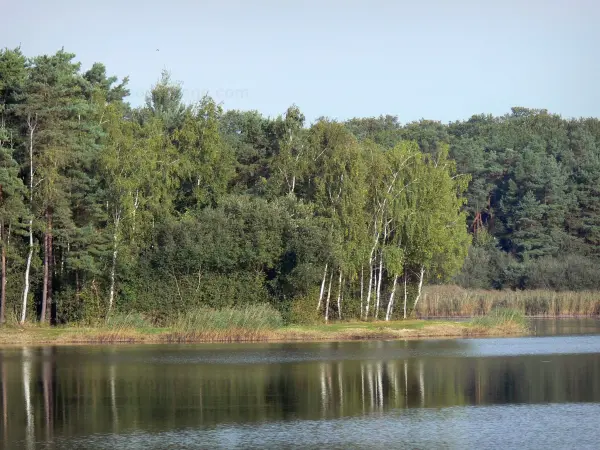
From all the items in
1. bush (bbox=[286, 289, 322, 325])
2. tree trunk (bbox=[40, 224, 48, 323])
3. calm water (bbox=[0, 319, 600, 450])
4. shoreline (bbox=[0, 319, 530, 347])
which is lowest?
calm water (bbox=[0, 319, 600, 450])

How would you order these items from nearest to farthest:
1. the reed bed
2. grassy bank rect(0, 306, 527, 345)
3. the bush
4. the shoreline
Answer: the shoreline < grassy bank rect(0, 306, 527, 345) < the reed bed < the bush

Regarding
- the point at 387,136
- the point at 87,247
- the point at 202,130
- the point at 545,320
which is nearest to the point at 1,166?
the point at 87,247

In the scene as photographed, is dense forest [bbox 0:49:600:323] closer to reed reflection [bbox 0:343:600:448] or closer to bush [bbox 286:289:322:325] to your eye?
bush [bbox 286:289:322:325]

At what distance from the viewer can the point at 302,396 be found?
109 ft

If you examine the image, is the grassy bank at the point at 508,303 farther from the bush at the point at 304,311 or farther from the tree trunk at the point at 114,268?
the tree trunk at the point at 114,268

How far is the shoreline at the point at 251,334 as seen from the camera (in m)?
52.9

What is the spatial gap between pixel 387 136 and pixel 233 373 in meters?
78.6

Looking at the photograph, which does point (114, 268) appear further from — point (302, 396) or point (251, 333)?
point (302, 396)

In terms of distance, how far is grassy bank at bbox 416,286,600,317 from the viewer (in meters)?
73.1

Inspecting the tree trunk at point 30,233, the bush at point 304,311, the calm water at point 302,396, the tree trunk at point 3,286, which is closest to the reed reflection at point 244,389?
the calm water at point 302,396

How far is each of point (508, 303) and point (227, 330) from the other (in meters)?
29.3

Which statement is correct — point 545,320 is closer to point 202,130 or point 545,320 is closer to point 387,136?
point 202,130

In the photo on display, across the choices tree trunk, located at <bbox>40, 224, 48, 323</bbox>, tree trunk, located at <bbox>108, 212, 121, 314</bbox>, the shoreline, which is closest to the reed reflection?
the shoreline

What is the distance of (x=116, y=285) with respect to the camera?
5838 centimetres
